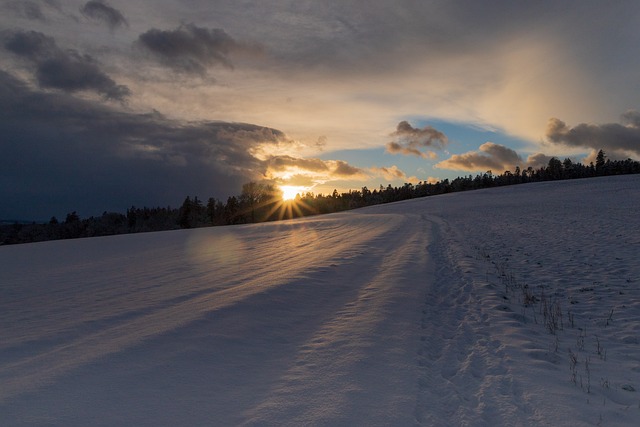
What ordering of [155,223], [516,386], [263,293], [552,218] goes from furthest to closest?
[155,223] → [552,218] → [263,293] → [516,386]

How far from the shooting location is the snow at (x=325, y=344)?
426 centimetres

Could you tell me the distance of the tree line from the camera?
3514 inches

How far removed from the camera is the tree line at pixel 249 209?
293 feet

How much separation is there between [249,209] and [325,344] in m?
82.6

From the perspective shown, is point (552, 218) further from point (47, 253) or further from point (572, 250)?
point (47, 253)

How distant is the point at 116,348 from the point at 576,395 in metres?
6.66

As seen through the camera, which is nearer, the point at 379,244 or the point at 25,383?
the point at 25,383

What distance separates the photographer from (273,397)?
450 centimetres

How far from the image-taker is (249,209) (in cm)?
8706

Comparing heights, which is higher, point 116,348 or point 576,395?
point 116,348

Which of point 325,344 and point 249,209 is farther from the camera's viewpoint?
point 249,209

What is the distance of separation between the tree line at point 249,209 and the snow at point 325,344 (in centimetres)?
7414

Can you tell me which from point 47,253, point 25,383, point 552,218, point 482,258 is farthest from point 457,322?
point 552,218

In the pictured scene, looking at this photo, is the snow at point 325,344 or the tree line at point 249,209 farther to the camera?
the tree line at point 249,209
